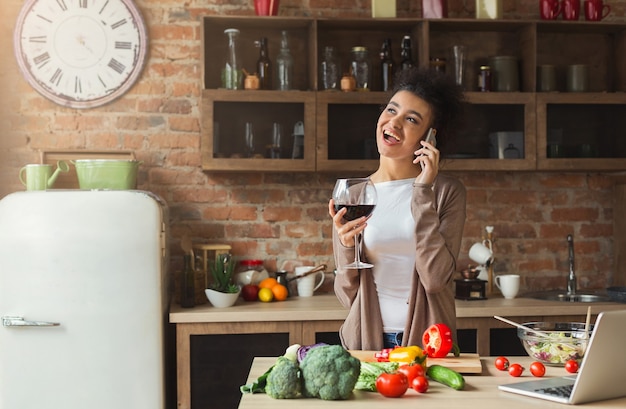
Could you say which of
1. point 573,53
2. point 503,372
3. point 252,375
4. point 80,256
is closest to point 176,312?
point 80,256

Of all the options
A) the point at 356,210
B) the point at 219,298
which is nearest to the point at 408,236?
the point at 356,210

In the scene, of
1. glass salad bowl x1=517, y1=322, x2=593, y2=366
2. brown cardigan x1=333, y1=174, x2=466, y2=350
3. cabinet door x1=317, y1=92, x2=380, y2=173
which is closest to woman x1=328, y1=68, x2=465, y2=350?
brown cardigan x1=333, y1=174, x2=466, y2=350

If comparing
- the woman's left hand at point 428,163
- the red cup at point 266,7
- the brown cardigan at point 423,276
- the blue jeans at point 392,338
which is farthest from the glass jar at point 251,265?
the woman's left hand at point 428,163

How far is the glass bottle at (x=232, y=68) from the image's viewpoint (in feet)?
12.7

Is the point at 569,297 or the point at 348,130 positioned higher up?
the point at 348,130

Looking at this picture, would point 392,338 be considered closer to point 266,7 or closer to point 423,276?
point 423,276

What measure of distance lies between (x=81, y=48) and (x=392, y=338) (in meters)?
2.32

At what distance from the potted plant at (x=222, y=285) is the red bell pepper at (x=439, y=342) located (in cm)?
165

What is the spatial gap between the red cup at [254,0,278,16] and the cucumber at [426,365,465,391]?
7.80ft

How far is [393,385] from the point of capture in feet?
6.01

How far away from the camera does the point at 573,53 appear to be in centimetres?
432

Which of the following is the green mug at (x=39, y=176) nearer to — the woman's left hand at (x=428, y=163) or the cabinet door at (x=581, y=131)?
the woman's left hand at (x=428, y=163)

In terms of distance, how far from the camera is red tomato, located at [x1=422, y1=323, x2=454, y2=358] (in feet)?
7.07

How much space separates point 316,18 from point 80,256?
1.61m
